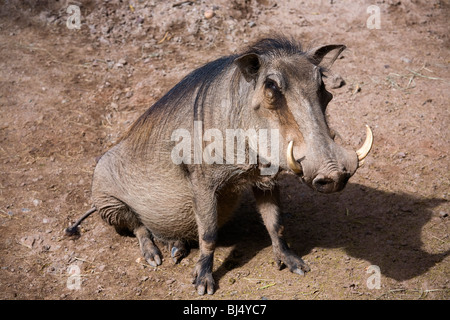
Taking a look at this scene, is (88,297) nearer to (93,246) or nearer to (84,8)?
(93,246)

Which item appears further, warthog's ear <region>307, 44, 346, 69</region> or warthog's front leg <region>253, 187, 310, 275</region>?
warthog's front leg <region>253, 187, 310, 275</region>

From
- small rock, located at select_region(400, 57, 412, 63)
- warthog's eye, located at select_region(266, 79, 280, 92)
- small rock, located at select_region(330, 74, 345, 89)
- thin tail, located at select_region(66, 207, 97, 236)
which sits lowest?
thin tail, located at select_region(66, 207, 97, 236)

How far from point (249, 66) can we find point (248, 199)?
201cm

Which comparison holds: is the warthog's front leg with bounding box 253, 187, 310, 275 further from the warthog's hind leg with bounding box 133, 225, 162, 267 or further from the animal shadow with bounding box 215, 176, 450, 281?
the warthog's hind leg with bounding box 133, 225, 162, 267

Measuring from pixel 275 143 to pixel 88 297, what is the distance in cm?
190

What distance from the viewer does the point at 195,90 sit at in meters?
3.76

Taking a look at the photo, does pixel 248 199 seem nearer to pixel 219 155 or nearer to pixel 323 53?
pixel 219 155

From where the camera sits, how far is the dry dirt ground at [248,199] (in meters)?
3.83

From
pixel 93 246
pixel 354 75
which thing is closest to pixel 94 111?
pixel 93 246

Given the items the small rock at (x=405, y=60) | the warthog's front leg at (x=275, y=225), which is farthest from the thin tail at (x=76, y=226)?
the small rock at (x=405, y=60)

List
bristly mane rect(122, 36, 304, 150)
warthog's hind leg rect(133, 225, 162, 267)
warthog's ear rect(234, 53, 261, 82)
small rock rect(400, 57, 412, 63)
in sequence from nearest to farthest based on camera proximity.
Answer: warthog's ear rect(234, 53, 261, 82)
bristly mane rect(122, 36, 304, 150)
warthog's hind leg rect(133, 225, 162, 267)
small rock rect(400, 57, 412, 63)

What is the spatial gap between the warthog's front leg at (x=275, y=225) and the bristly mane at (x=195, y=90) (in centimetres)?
87

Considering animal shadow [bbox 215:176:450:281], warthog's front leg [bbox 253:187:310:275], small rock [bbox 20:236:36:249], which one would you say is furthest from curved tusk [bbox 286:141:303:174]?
small rock [bbox 20:236:36:249]

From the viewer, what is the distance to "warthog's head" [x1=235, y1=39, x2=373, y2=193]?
2893 millimetres
